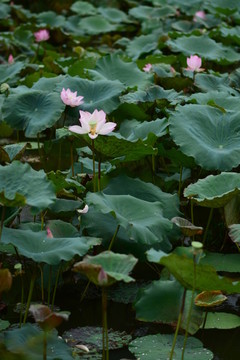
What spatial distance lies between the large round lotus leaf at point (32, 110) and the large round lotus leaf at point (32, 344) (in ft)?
3.12

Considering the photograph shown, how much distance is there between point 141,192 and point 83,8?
374 cm

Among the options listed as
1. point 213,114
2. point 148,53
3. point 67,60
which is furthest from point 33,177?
point 148,53

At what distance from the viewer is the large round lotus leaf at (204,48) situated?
145 inches

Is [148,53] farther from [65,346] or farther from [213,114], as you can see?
[65,346]

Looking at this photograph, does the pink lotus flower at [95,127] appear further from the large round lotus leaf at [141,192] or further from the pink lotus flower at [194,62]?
the pink lotus flower at [194,62]

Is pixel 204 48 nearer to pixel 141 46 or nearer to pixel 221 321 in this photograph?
pixel 141 46

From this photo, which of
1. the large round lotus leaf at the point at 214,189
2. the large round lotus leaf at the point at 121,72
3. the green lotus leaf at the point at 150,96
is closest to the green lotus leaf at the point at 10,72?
the large round lotus leaf at the point at 121,72

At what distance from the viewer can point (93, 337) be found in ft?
6.36

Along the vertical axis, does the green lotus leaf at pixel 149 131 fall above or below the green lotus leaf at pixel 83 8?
above

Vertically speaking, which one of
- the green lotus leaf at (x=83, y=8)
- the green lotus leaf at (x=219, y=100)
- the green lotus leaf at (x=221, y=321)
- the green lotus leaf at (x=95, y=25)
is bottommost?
the green lotus leaf at (x=83, y=8)

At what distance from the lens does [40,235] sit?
1.84 metres

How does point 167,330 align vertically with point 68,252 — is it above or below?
below

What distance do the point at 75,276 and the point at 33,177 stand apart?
46 cm

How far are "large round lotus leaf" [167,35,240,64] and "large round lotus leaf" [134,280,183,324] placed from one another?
2055 millimetres
